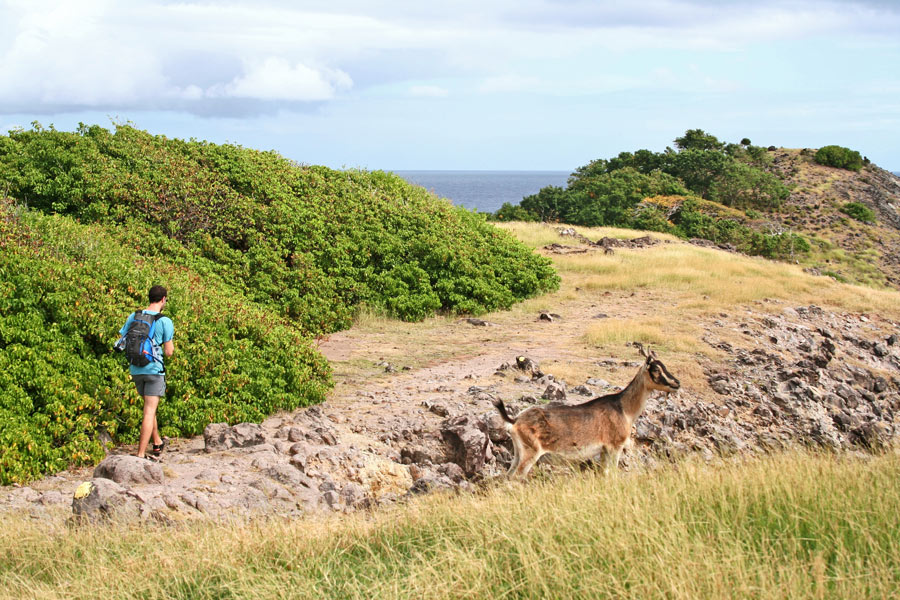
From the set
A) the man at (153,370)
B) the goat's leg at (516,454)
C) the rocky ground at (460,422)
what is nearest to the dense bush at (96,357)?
the rocky ground at (460,422)

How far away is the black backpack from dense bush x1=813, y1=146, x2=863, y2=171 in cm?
7446

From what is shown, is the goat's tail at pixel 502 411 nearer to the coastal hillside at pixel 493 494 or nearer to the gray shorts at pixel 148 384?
the coastal hillside at pixel 493 494

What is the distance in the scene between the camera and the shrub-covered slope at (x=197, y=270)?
28.8 ft

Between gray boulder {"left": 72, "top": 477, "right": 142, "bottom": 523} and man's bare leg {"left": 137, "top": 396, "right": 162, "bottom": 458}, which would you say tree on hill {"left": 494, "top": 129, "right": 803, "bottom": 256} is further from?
gray boulder {"left": 72, "top": 477, "right": 142, "bottom": 523}

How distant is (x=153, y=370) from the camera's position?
26.8 feet

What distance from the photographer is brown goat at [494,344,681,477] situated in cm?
715

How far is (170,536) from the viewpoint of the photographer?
230 inches

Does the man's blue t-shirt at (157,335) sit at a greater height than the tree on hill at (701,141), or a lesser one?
lesser

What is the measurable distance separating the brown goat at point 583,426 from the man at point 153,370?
12.1 ft

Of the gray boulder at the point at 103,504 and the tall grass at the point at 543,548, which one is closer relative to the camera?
the tall grass at the point at 543,548

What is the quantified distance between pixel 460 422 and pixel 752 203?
55.8 meters

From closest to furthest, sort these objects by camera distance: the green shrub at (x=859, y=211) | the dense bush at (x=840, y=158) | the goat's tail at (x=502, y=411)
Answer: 1. the goat's tail at (x=502, y=411)
2. the green shrub at (x=859, y=211)
3. the dense bush at (x=840, y=158)

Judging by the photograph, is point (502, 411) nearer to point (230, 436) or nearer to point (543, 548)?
point (543, 548)

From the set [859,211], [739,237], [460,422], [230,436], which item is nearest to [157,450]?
[230,436]
